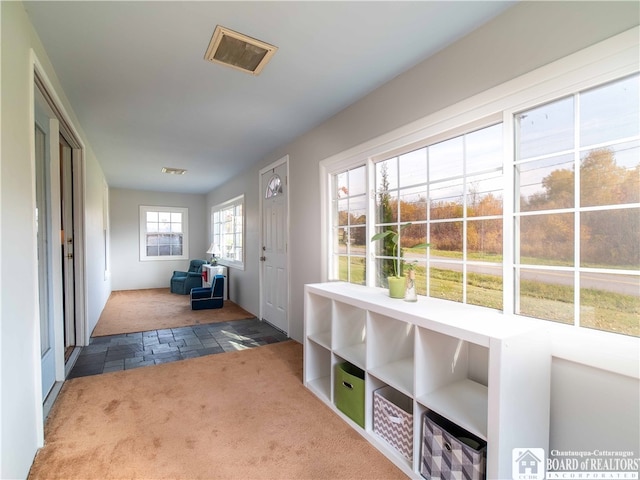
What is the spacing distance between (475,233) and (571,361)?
77 centimetres

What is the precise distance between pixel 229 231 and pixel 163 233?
8.08 ft

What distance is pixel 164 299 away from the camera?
6.16 m

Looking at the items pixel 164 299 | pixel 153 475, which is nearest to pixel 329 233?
pixel 153 475

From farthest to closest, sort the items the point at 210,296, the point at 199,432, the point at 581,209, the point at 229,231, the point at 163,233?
1. the point at 163,233
2. the point at 229,231
3. the point at 210,296
4. the point at 199,432
5. the point at 581,209

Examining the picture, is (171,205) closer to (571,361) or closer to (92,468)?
(92,468)

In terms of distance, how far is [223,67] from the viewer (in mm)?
2141

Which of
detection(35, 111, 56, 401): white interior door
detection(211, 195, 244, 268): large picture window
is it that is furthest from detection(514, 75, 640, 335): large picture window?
detection(211, 195, 244, 268): large picture window

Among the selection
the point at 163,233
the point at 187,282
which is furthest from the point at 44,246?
the point at 163,233

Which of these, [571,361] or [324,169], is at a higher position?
[324,169]

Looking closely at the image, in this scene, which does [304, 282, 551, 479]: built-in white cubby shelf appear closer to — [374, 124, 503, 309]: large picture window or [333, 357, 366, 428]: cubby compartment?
[333, 357, 366, 428]: cubby compartment

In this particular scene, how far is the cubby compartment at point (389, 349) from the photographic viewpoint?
6.05 feet

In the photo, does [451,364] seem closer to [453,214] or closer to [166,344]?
[453,214]

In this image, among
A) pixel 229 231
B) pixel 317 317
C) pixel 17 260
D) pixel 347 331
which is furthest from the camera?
pixel 229 231

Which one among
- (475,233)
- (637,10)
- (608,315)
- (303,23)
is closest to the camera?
(637,10)
